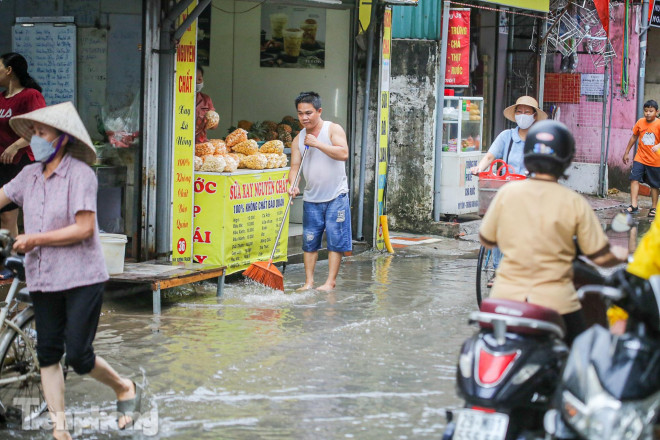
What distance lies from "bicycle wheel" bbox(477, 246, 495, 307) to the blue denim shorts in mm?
1377

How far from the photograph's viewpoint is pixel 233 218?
9.53 metres

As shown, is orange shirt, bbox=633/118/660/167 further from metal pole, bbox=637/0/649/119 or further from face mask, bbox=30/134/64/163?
face mask, bbox=30/134/64/163

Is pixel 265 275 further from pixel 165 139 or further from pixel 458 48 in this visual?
pixel 458 48

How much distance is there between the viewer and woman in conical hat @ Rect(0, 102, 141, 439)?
493 cm

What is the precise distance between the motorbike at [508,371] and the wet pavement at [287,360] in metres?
1.24

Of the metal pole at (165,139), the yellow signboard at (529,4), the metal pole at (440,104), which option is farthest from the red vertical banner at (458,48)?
the metal pole at (165,139)

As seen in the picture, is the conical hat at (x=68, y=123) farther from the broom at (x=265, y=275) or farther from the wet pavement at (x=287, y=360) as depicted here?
the broom at (x=265, y=275)

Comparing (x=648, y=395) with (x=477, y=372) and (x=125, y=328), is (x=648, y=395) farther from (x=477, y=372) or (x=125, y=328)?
(x=125, y=328)

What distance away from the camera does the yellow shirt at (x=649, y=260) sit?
4.57 meters

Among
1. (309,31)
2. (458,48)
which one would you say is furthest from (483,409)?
(458,48)

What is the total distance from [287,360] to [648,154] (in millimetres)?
10785

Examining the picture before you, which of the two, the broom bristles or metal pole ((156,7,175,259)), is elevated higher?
metal pole ((156,7,175,259))

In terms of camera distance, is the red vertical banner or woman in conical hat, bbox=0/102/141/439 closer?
woman in conical hat, bbox=0/102/141/439

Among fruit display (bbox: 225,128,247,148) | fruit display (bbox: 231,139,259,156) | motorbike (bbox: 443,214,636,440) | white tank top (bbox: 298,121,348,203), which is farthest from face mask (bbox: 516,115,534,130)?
motorbike (bbox: 443,214,636,440)
